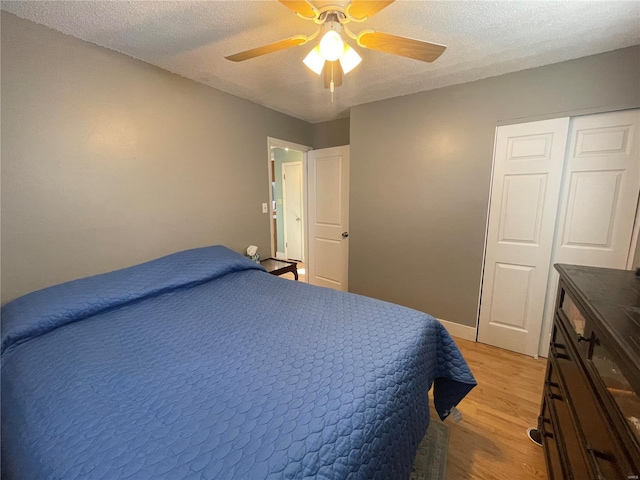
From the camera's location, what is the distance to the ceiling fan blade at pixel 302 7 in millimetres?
1033

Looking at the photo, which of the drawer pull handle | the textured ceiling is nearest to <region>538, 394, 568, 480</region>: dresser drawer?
the drawer pull handle

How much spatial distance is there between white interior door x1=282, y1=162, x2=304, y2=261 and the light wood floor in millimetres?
3605

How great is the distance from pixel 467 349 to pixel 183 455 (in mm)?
2460

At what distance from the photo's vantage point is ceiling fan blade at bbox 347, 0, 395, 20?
1.03m

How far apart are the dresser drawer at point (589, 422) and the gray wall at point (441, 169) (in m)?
1.34

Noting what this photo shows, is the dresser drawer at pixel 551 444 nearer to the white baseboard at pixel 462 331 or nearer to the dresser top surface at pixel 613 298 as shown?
the dresser top surface at pixel 613 298

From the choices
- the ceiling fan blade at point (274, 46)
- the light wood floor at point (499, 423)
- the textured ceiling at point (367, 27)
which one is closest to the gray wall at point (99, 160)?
the textured ceiling at point (367, 27)

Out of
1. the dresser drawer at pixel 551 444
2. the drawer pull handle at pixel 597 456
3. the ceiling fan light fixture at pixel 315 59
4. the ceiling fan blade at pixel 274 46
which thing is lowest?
the dresser drawer at pixel 551 444

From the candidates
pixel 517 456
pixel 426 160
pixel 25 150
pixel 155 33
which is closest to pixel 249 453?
pixel 517 456

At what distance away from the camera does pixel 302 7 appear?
1.07 meters

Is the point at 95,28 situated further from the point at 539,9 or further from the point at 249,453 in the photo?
the point at 539,9

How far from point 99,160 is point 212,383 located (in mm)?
1687

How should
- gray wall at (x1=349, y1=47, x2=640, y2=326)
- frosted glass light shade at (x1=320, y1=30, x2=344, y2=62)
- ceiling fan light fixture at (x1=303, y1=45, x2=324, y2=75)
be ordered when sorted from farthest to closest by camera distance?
gray wall at (x1=349, y1=47, x2=640, y2=326) → ceiling fan light fixture at (x1=303, y1=45, x2=324, y2=75) → frosted glass light shade at (x1=320, y1=30, x2=344, y2=62)

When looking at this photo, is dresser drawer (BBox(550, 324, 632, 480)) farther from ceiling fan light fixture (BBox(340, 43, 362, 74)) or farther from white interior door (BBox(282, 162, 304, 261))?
white interior door (BBox(282, 162, 304, 261))
